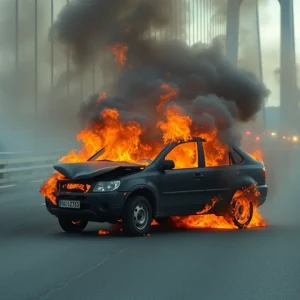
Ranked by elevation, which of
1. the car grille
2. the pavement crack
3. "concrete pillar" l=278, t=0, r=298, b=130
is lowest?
the pavement crack

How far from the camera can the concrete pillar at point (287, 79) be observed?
67.4 metres

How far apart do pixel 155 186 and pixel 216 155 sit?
1.52m

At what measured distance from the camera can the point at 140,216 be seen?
396 inches

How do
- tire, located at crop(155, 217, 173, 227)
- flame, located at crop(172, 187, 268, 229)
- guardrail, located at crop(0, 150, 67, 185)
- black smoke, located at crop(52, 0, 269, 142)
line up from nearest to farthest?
1. flame, located at crop(172, 187, 268, 229)
2. tire, located at crop(155, 217, 173, 227)
3. black smoke, located at crop(52, 0, 269, 142)
4. guardrail, located at crop(0, 150, 67, 185)

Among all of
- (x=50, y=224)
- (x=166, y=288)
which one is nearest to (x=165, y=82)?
(x=50, y=224)

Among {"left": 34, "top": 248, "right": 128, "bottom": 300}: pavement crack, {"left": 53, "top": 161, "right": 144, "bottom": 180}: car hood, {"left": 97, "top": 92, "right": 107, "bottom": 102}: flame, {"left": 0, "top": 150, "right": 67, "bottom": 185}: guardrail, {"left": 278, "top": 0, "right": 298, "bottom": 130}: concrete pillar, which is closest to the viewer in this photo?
{"left": 34, "top": 248, "right": 128, "bottom": 300}: pavement crack

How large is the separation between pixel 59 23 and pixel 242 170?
585 cm

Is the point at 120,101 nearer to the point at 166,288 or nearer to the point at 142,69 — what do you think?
the point at 142,69

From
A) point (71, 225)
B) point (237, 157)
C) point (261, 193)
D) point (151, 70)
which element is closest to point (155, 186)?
point (71, 225)

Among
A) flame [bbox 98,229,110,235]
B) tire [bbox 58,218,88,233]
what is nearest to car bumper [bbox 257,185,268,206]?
flame [bbox 98,229,110,235]

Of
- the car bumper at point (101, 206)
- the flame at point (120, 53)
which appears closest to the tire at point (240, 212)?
the car bumper at point (101, 206)

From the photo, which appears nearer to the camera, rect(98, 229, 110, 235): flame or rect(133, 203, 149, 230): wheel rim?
rect(133, 203, 149, 230): wheel rim

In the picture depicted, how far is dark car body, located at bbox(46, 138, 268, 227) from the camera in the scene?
9.74m

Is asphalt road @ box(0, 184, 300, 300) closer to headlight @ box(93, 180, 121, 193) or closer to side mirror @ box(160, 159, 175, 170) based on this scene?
headlight @ box(93, 180, 121, 193)
